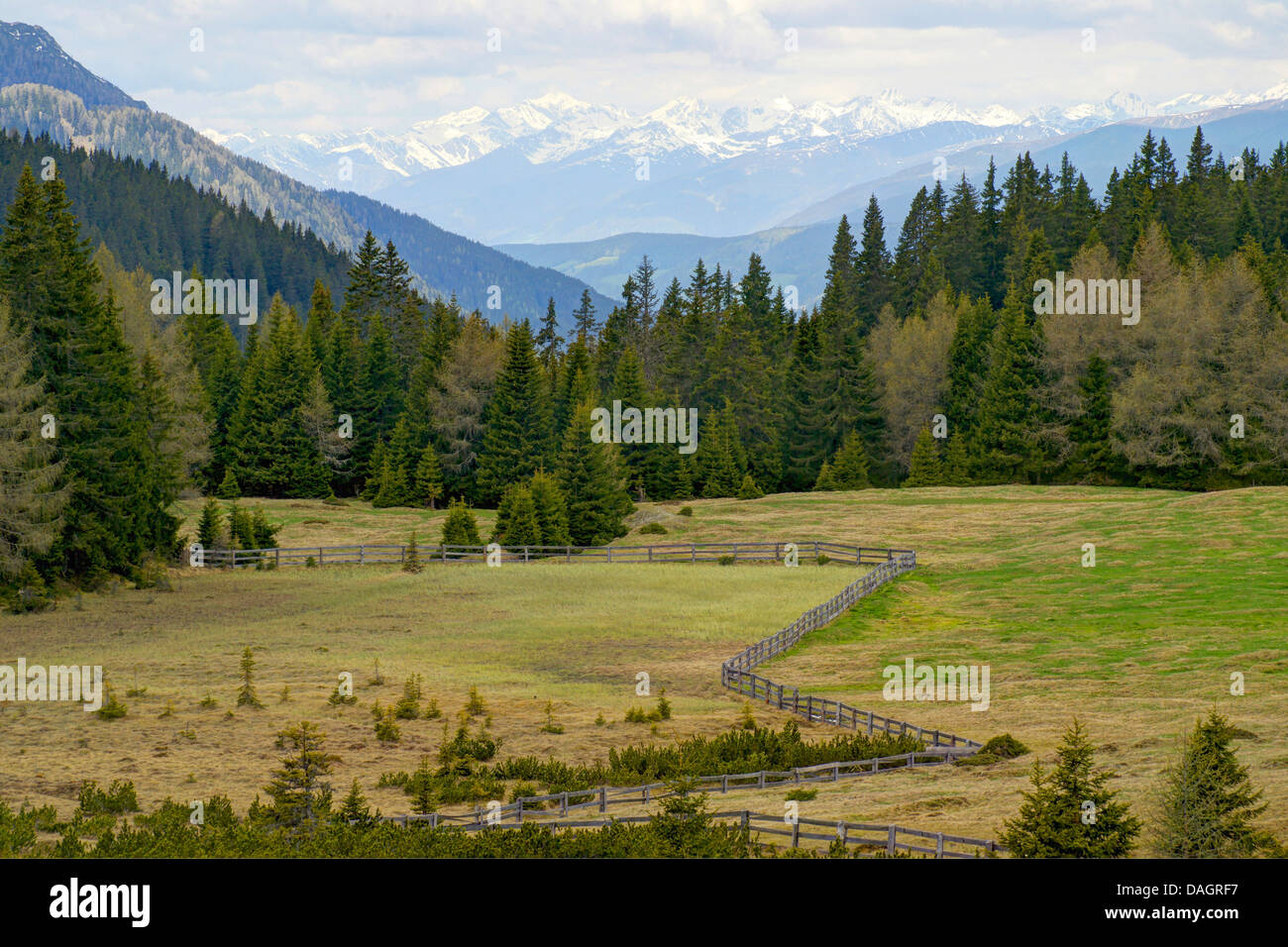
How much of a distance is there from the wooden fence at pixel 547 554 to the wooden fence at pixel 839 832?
41.5m

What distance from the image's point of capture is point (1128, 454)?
88.6 m

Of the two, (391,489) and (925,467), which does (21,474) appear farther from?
(925,467)

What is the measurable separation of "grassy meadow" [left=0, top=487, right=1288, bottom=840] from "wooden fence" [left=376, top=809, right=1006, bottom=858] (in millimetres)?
1621

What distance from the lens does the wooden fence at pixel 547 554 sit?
63.4 metres

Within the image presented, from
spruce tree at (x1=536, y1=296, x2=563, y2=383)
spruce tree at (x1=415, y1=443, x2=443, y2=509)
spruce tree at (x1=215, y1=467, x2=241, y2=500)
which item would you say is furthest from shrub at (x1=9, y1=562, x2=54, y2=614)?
spruce tree at (x1=536, y1=296, x2=563, y2=383)

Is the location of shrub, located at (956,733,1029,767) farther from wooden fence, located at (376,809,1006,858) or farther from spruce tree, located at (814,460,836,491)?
spruce tree, located at (814,460,836,491)

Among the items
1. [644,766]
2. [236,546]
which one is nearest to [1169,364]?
[236,546]

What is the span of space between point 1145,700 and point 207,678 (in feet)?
91.5

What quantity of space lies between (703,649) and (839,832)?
24278 millimetres

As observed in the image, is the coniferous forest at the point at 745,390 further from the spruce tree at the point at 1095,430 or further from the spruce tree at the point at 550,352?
the spruce tree at the point at 550,352
